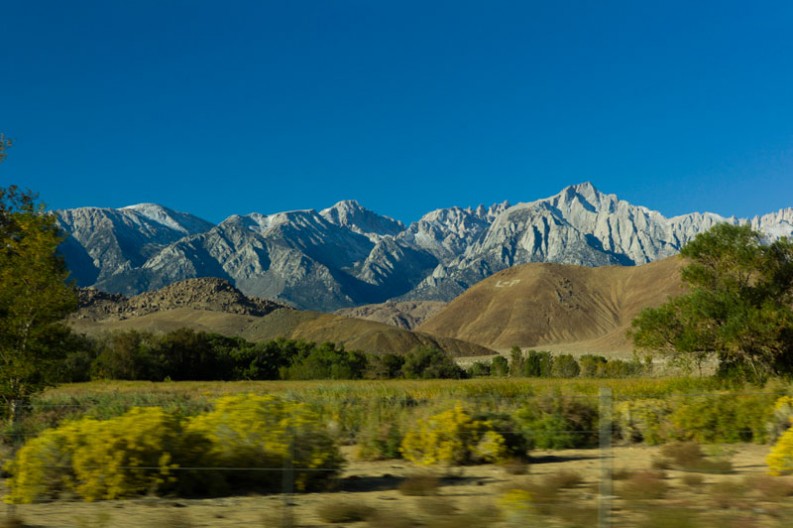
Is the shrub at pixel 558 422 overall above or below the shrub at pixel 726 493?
above

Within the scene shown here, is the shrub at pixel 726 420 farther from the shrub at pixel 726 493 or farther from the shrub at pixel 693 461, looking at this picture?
the shrub at pixel 726 493

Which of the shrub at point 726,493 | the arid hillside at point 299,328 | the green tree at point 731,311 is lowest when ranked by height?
the shrub at point 726,493

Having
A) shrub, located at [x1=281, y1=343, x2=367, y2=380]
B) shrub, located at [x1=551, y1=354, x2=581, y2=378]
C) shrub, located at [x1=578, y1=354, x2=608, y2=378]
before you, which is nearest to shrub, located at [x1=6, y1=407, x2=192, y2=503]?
shrub, located at [x1=281, y1=343, x2=367, y2=380]

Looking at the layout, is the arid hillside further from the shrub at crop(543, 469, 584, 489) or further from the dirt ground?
the shrub at crop(543, 469, 584, 489)

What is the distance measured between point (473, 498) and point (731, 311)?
2276 cm

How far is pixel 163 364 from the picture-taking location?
245ft

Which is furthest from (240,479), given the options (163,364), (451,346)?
(451,346)

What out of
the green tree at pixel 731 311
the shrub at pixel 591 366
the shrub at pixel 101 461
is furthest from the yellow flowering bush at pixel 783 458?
the shrub at pixel 591 366

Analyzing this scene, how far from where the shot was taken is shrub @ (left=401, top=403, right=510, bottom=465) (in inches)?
595

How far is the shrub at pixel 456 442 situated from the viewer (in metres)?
15.1

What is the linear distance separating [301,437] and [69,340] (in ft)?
51.3

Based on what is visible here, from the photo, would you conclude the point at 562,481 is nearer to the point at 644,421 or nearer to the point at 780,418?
the point at 644,421

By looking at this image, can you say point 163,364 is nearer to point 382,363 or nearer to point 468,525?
point 382,363

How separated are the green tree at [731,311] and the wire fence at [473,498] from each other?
15447mm
